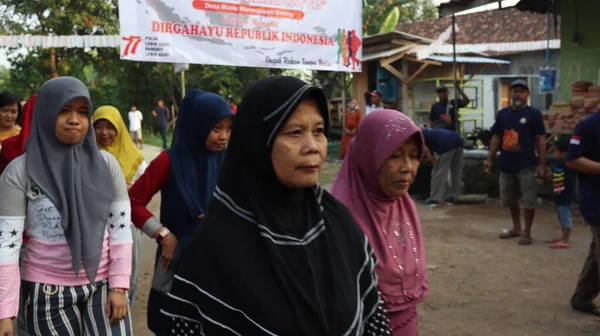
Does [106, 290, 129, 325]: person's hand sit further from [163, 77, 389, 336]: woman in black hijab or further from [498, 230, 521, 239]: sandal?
[498, 230, 521, 239]: sandal

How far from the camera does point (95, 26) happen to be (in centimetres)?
1958

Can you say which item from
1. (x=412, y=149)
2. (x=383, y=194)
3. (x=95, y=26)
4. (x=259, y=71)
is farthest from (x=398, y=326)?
(x=259, y=71)

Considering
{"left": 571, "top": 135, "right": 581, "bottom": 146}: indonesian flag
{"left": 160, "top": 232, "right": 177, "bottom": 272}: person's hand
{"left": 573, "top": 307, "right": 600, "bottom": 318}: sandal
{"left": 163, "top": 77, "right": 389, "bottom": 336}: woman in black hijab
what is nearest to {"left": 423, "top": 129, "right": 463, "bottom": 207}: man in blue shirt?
{"left": 573, "top": 307, "right": 600, "bottom": 318}: sandal

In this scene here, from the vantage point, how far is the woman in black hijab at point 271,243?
1.62m

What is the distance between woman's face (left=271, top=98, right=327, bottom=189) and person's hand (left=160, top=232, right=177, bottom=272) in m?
1.51

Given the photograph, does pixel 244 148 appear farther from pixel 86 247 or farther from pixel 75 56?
pixel 75 56

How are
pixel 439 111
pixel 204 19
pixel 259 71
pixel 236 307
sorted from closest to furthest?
pixel 236 307, pixel 204 19, pixel 439 111, pixel 259 71

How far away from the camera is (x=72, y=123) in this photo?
2557 millimetres

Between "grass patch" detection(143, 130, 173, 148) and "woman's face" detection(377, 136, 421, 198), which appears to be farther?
"grass patch" detection(143, 130, 173, 148)

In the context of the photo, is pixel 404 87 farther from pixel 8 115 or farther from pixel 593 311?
pixel 8 115

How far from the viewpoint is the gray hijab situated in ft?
8.16

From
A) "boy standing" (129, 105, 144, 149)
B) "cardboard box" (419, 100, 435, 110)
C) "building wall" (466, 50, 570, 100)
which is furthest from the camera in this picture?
"boy standing" (129, 105, 144, 149)

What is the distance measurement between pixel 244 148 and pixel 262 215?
0.20m

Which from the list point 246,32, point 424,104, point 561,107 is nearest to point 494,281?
point 246,32
